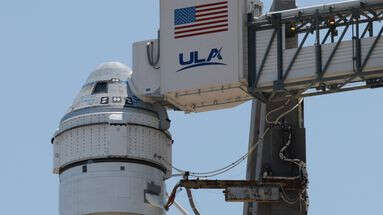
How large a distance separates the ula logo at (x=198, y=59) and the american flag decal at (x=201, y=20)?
78 centimetres

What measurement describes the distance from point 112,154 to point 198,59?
16.8ft

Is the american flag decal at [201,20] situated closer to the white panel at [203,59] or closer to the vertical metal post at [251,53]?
the white panel at [203,59]

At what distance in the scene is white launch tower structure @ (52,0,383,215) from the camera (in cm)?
6184

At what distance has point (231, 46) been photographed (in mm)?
62812

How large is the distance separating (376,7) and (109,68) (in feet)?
39.0

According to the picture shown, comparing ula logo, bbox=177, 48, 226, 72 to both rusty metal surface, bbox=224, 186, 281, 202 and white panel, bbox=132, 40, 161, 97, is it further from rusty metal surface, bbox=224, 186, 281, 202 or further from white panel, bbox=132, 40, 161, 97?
rusty metal surface, bbox=224, 186, 281, 202

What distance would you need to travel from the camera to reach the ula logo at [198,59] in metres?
62.9

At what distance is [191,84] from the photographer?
6331 cm

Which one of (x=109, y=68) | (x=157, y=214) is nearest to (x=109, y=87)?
(x=109, y=68)

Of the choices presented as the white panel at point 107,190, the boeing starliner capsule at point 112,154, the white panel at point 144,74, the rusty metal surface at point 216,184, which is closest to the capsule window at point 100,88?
the boeing starliner capsule at point 112,154

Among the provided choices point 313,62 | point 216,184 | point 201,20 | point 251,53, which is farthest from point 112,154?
point 313,62

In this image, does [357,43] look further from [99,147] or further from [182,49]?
[99,147]

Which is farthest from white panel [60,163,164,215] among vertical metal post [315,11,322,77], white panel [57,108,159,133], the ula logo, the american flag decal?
vertical metal post [315,11,322,77]

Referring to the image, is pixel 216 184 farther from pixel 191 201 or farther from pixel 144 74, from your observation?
pixel 144 74
